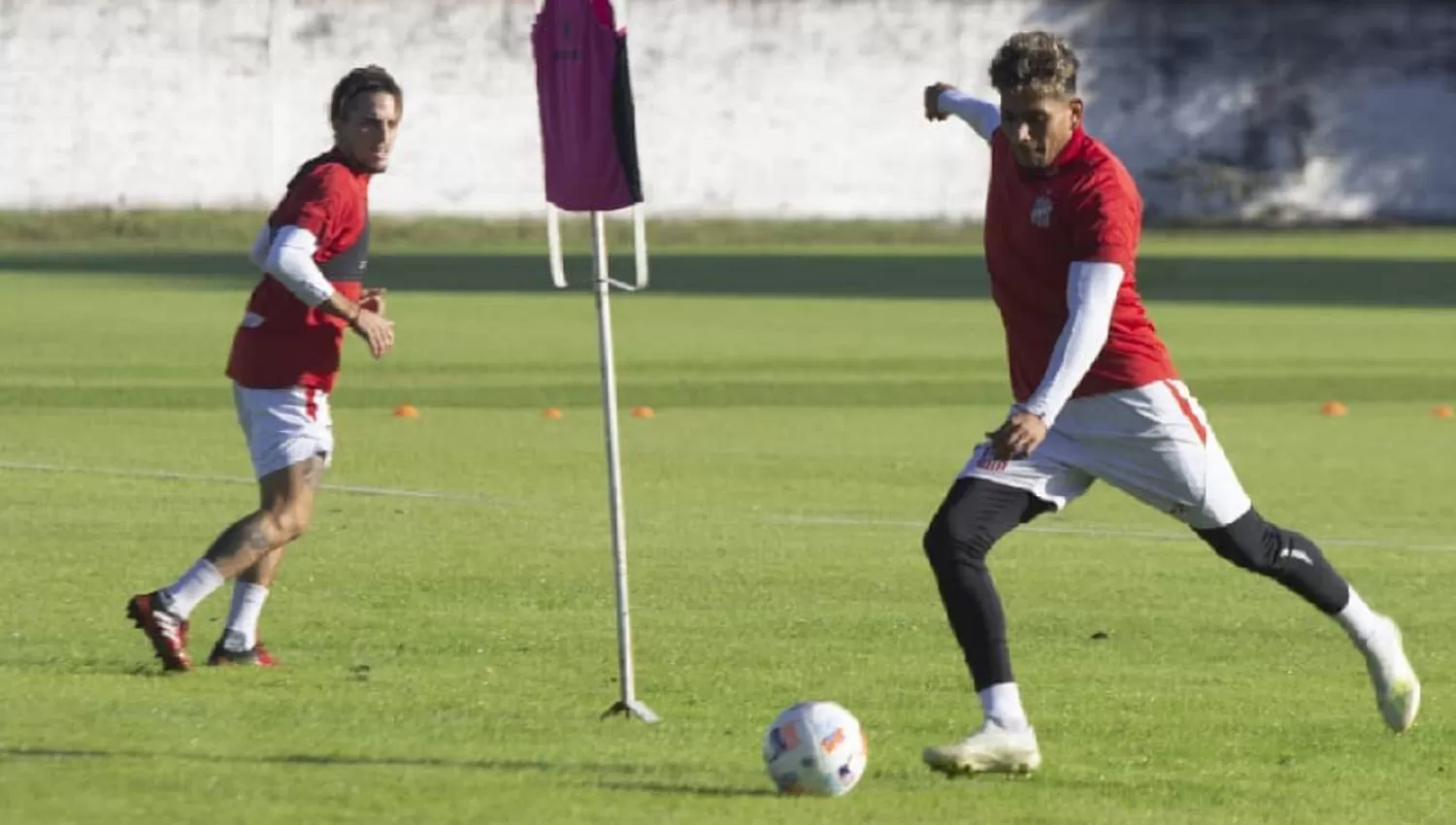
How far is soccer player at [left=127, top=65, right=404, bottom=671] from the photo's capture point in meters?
9.83

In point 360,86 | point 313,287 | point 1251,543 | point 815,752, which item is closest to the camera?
point 815,752

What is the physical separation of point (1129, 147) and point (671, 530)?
45352 mm

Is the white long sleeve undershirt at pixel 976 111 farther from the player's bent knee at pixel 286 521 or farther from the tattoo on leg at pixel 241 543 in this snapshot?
the tattoo on leg at pixel 241 543

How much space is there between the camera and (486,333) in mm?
28969

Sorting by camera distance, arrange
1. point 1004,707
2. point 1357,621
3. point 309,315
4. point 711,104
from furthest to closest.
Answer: point 711,104, point 309,315, point 1357,621, point 1004,707

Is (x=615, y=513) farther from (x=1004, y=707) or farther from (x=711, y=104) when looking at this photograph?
(x=711, y=104)

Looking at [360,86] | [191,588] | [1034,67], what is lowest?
[191,588]

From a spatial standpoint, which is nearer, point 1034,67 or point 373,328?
point 1034,67

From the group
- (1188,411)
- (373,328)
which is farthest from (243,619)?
(1188,411)

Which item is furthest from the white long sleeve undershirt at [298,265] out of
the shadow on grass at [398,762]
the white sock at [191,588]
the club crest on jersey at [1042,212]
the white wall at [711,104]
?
the white wall at [711,104]

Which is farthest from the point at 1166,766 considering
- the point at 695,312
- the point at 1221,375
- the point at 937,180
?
the point at 937,180

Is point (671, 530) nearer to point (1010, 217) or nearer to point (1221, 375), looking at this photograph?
point (1010, 217)

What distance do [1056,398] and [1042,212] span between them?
539 millimetres

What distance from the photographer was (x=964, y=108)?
9.37m
